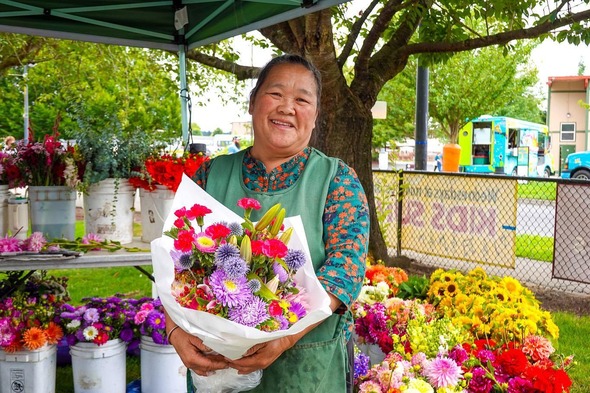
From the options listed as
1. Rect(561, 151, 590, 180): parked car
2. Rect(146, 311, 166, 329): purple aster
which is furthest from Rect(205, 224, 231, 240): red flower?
Rect(561, 151, 590, 180): parked car

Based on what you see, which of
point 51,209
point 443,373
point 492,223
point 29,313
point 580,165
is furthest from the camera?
point 580,165

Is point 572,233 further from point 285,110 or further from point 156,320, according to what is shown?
point 285,110

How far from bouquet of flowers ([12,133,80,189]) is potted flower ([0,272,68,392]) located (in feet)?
2.77

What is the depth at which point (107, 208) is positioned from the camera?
3146 millimetres

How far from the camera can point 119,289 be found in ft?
23.2

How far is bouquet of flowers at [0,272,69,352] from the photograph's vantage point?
3.38 meters

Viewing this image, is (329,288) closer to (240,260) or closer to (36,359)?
(240,260)

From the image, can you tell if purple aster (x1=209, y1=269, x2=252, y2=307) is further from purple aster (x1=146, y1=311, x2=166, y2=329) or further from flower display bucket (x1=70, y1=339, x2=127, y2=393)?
flower display bucket (x1=70, y1=339, x2=127, y2=393)

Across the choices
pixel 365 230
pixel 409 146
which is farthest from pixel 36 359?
pixel 409 146

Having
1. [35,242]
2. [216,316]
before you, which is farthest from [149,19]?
[216,316]

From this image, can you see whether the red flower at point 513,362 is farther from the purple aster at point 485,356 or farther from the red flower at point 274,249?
the red flower at point 274,249

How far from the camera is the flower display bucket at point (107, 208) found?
311cm

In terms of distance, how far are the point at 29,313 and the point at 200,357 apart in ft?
7.67

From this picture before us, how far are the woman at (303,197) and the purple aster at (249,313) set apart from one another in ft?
0.80
